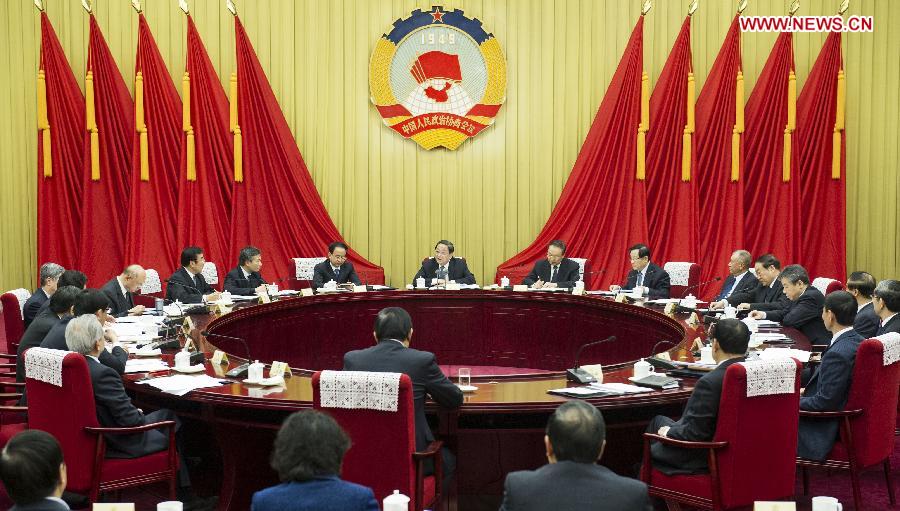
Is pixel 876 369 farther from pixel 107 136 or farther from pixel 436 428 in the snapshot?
pixel 107 136

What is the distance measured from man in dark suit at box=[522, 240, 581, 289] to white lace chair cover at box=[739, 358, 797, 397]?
4.32 metres

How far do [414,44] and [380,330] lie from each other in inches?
242

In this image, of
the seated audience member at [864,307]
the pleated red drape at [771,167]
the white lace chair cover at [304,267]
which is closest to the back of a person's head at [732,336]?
the seated audience member at [864,307]

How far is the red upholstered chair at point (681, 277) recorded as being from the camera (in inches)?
301

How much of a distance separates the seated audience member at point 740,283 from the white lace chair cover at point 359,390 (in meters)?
4.15

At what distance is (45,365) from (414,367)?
1.44 m

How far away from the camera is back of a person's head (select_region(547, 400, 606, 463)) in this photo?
2250 millimetres

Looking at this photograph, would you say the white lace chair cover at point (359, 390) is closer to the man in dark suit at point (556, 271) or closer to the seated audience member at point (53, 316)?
the seated audience member at point (53, 316)

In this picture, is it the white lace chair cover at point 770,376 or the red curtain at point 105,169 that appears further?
the red curtain at point 105,169

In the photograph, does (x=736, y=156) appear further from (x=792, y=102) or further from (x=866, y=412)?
(x=866, y=412)

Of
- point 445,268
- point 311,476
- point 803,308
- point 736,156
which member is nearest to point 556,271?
point 445,268

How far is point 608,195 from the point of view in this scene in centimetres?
891

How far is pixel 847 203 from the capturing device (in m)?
9.06

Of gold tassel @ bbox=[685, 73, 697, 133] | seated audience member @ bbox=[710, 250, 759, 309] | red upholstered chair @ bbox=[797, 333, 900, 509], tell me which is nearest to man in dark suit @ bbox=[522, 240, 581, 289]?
seated audience member @ bbox=[710, 250, 759, 309]
